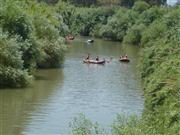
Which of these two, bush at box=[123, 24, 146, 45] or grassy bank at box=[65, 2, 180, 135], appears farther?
bush at box=[123, 24, 146, 45]

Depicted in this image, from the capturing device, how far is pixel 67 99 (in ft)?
118

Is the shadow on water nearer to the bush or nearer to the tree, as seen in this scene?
the bush

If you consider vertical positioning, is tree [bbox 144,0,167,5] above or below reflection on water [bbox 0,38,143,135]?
above

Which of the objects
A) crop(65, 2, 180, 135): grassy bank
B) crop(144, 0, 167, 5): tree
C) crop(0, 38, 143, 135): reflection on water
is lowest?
crop(0, 38, 143, 135): reflection on water

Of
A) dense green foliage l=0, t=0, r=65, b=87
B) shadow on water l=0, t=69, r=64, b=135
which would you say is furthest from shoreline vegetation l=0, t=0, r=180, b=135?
shadow on water l=0, t=69, r=64, b=135

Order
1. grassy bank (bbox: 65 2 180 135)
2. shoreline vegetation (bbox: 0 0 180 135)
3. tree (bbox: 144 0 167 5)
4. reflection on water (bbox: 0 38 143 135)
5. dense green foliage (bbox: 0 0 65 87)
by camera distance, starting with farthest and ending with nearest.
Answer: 1. tree (bbox: 144 0 167 5)
2. dense green foliage (bbox: 0 0 65 87)
3. reflection on water (bbox: 0 38 143 135)
4. shoreline vegetation (bbox: 0 0 180 135)
5. grassy bank (bbox: 65 2 180 135)

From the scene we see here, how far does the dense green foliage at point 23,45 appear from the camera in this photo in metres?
38.5

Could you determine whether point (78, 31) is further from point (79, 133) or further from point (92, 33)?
point (79, 133)

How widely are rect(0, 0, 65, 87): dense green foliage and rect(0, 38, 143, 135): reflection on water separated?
3.59ft

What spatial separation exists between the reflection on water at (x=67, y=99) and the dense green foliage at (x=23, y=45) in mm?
1094

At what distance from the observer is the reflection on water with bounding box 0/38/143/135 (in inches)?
1125

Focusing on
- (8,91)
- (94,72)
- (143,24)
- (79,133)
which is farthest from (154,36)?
(79,133)

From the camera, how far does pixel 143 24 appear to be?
318 feet

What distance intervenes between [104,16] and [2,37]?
75.2 metres
